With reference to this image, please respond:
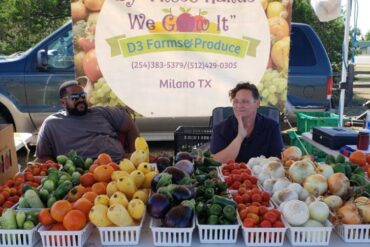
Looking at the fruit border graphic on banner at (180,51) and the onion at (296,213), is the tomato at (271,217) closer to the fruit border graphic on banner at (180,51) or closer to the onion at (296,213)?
the onion at (296,213)

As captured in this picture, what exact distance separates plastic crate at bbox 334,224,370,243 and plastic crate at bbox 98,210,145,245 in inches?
34.6

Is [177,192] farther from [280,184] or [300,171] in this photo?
[300,171]

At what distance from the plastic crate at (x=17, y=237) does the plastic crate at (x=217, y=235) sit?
694mm

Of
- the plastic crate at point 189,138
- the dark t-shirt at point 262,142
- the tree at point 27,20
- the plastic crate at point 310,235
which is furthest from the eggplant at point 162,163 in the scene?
the tree at point 27,20

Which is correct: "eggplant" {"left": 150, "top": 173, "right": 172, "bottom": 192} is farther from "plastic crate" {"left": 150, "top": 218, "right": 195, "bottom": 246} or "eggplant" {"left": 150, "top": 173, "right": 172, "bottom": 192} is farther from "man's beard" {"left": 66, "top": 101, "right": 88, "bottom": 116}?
"man's beard" {"left": 66, "top": 101, "right": 88, "bottom": 116}

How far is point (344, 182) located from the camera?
1949 millimetres

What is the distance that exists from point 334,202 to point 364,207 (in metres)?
0.13

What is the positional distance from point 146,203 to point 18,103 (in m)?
4.64

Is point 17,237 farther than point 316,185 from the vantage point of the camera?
No

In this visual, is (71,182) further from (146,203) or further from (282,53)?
(282,53)

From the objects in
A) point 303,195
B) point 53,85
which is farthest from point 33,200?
point 53,85

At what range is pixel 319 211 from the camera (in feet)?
5.64

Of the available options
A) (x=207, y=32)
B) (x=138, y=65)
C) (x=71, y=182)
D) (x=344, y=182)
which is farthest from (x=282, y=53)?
(x=71, y=182)

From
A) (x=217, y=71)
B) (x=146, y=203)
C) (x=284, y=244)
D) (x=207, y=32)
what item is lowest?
(x=284, y=244)
